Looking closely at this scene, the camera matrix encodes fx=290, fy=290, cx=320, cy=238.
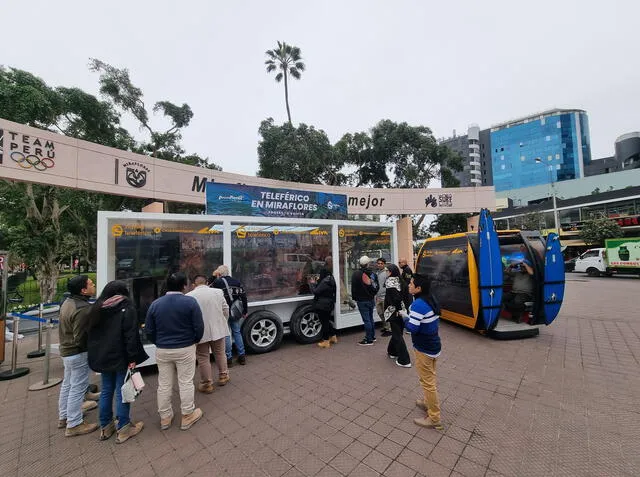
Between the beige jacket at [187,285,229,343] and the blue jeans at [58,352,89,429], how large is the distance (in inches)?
48.3

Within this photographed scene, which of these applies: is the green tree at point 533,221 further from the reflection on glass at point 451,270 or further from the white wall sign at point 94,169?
the reflection on glass at point 451,270

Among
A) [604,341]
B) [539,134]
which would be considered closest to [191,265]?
[604,341]

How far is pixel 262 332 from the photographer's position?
5.39 meters

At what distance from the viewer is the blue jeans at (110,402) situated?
9.76 ft

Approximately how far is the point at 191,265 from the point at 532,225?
118ft

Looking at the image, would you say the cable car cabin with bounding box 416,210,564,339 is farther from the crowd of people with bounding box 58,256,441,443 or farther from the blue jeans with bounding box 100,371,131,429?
the blue jeans with bounding box 100,371,131,429

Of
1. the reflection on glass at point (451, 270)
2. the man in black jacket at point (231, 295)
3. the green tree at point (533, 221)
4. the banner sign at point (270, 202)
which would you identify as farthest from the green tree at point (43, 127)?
the green tree at point (533, 221)

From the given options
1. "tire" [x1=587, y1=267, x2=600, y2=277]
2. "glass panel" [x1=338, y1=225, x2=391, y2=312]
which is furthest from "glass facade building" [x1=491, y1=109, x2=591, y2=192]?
"glass panel" [x1=338, y1=225, x2=391, y2=312]

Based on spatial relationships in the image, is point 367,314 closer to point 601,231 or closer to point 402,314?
point 402,314

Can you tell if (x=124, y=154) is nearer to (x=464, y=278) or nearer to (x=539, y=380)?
(x=464, y=278)

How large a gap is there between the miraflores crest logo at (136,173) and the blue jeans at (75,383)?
7092 millimetres

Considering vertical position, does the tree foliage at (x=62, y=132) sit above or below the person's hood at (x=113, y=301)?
above

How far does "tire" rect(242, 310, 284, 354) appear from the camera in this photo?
5211 millimetres

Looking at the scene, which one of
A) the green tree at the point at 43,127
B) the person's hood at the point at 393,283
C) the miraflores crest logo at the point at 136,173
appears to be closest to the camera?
the person's hood at the point at 393,283
